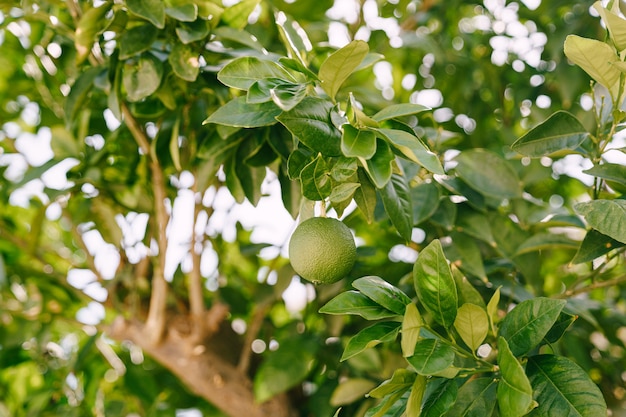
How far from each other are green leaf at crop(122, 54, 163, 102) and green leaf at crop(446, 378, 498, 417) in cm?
54

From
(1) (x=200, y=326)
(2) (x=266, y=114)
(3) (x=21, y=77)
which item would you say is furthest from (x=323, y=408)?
(3) (x=21, y=77)

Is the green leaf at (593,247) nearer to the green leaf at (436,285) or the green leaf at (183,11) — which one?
the green leaf at (436,285)

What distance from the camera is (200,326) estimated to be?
117cm

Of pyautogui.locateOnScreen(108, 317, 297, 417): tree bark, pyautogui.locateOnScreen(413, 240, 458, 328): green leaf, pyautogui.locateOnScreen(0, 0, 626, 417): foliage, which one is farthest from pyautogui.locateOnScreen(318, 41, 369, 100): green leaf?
pyautogui.locateOnScreen(108, 317, 297, 417): tree bark

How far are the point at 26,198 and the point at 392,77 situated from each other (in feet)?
3.22

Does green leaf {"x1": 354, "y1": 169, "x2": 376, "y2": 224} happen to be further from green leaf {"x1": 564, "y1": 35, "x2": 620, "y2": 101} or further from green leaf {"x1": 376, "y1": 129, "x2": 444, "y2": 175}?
green leaf {"x1": 564, "y1": 35, "x2": 620, "y2": 101}

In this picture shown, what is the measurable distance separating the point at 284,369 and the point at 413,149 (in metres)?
0.62

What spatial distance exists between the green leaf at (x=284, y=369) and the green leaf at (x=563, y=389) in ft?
1.63

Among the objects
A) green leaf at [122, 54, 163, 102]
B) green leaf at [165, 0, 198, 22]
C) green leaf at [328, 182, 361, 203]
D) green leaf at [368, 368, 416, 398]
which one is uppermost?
green leaf at [165, 0, 198, 22]

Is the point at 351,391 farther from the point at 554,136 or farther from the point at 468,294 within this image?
the point at 554,136

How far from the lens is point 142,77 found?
2.69 feet

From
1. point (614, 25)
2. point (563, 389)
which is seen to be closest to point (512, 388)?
point (563, 389)

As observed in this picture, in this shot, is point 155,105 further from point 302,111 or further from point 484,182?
point 484,182

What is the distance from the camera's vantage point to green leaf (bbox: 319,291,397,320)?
61 cm
